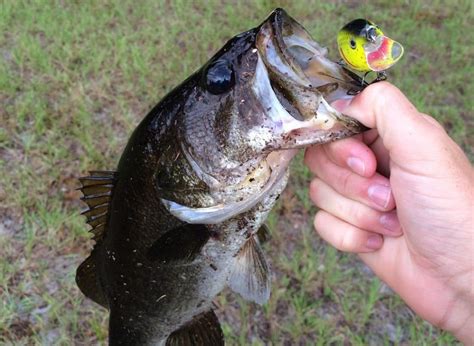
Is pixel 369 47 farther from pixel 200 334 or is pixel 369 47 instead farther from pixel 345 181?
pixel 200 334

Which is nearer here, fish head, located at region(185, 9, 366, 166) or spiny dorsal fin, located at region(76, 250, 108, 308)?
fish head, located at region(185, 9, 366, 166)

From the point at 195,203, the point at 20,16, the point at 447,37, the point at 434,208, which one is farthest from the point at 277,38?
the point at 447,37

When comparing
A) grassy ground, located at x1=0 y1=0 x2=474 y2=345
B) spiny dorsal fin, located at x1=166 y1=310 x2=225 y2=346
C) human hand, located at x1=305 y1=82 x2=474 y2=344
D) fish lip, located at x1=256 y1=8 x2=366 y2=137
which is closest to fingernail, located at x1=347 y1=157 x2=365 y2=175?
human hand, located at x1=305 y1=82 x2=474 y2=344

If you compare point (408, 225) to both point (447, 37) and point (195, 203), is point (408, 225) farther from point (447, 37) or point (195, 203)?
point (447, 37)

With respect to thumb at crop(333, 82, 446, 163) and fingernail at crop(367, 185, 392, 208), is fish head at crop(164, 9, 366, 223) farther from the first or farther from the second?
fingernail at crop(367, 185, 392, 208)

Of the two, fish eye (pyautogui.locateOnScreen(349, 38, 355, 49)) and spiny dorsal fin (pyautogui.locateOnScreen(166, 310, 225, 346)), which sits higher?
fish eye (pyautogui.locateOnScreen(349, 38, 355, 49))

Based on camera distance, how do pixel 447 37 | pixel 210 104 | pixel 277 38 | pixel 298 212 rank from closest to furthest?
pixel 277 38, pixel 210 104, pixel 298 212, pixel 447 37

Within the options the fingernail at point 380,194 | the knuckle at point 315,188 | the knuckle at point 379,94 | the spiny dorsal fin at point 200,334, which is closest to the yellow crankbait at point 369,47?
the knuckle at point 379,94
